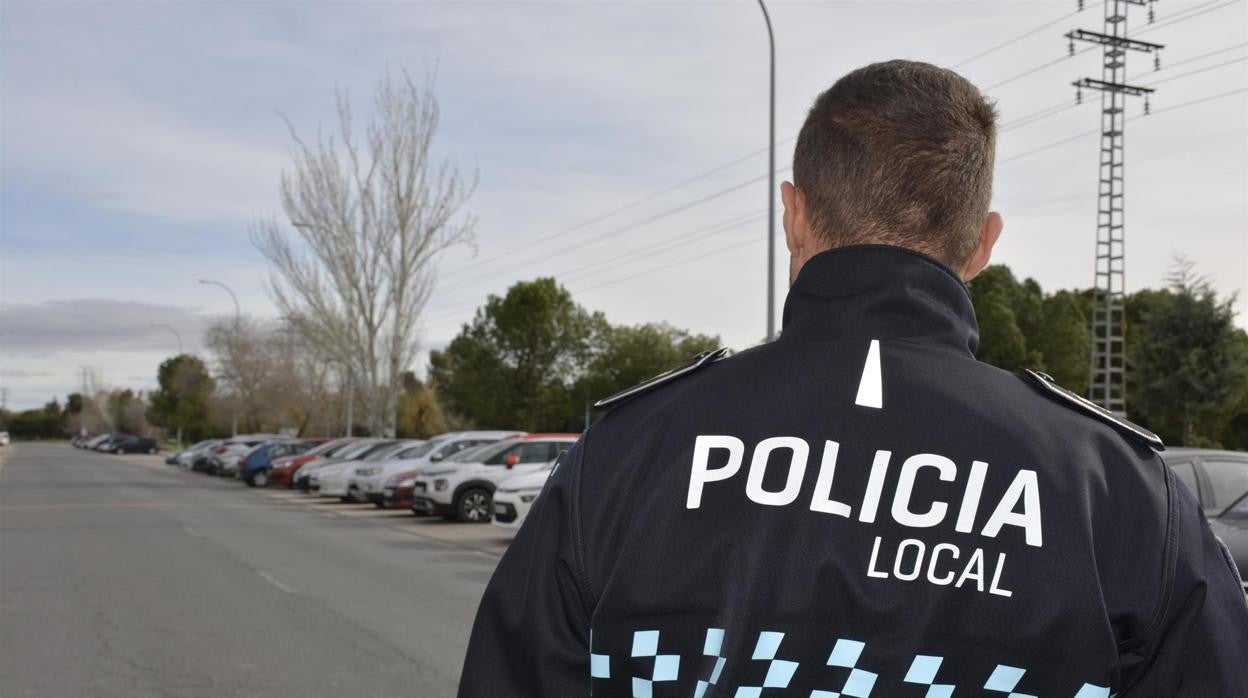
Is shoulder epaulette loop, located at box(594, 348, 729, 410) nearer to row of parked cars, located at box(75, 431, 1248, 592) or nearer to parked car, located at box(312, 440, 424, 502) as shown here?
row of parked cars, located at box(75, 431, 1248, 592)

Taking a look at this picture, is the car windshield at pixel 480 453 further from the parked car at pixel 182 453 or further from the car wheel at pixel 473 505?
the parked car at pixel 182 453

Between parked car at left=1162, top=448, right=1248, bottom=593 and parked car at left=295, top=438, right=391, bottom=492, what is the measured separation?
21811mm

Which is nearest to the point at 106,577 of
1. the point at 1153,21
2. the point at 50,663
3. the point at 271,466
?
the point at 50,663

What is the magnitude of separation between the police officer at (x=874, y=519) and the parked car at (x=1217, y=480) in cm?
763

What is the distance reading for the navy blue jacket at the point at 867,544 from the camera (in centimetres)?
140

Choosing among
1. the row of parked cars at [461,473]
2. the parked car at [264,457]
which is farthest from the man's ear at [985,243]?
the parked car at [264,457]

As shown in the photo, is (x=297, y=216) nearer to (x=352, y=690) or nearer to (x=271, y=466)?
(x=271, y=466)

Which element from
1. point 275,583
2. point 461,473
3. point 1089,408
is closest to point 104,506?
point 461,473

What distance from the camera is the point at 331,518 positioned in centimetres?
2181

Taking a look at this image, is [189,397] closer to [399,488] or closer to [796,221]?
[399,488]

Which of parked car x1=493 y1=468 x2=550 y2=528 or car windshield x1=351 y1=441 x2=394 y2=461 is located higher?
car windshield x1=351 y1=441 x2=394 y2=461

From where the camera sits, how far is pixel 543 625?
1.51 metres

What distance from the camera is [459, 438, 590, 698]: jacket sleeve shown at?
1.50 meters

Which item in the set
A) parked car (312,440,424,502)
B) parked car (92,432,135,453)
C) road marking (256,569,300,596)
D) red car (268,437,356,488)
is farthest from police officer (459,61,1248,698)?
parked car (92,432,135,453)
